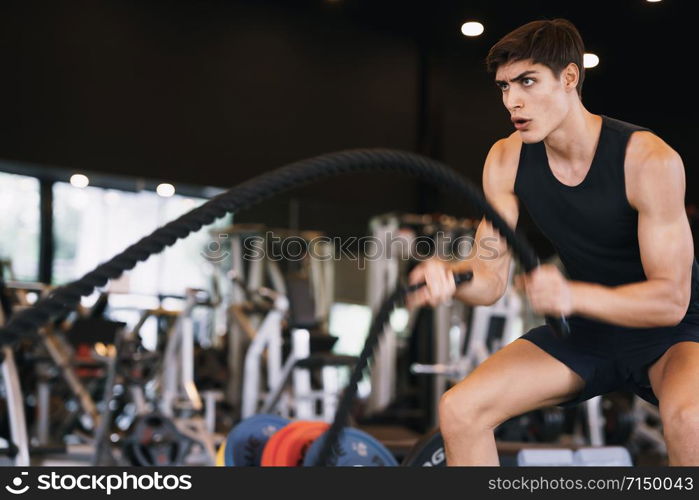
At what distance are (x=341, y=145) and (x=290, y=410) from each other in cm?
275

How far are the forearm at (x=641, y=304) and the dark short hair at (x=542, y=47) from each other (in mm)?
494

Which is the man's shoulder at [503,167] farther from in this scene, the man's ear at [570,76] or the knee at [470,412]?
the knee at [470,412]

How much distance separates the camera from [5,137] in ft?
21.5

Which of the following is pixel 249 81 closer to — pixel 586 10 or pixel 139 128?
pixel 139 128

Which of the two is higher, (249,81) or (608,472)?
(249,81)

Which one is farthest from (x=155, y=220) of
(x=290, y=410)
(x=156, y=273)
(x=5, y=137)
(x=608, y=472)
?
(x=608, y=472)

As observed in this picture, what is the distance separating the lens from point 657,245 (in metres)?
1.80

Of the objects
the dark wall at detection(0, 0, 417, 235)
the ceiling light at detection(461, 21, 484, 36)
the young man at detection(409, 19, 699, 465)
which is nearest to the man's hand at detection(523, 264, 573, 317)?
the young man at detection(409, 19, 699, 465)

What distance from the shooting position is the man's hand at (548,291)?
5.01 feet

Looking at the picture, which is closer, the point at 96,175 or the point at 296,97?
the point at 96,175

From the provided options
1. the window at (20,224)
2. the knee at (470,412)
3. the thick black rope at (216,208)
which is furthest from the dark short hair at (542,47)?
the window at (20,224)

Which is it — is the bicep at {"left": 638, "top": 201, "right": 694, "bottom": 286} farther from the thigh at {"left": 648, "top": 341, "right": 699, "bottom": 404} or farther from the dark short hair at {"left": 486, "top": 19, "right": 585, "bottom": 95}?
the dark short hair at {"left": 486, "top": 19, "right": 585, "bottom": 95}
